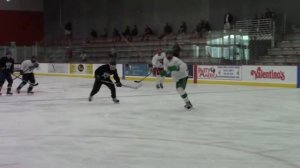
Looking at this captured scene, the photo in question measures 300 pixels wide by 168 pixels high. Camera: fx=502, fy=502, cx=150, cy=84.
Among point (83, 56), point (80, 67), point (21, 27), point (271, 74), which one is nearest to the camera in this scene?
point (271, 74)

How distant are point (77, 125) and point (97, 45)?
24708 mm

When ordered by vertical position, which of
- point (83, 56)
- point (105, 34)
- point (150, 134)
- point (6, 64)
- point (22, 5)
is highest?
point (22, 5)

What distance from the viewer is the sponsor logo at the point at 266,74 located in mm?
18169

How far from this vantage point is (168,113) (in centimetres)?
1059

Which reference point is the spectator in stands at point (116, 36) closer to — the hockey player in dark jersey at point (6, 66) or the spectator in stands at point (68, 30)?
the spectator in stands at point (68, 30)

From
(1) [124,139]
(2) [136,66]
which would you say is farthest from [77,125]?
(2) [136,66]

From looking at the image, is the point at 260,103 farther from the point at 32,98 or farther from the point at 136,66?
the point at 136,66

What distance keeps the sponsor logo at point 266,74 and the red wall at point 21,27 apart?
2343 centimetres

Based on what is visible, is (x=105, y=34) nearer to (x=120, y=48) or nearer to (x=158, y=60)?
(x=120, y=48)

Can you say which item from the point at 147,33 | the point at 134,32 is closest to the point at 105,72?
the point at 147,33

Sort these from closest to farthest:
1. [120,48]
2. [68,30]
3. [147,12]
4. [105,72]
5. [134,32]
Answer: [105,72] < [120,48] < [134,32] < [147,12] < [68,30]

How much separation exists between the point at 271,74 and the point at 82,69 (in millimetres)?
12844

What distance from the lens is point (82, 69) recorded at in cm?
2827

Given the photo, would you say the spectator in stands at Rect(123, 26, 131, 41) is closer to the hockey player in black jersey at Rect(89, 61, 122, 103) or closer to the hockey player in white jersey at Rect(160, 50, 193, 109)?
the hockey player in black jersey at Rect(89, 61, 122, 103)
